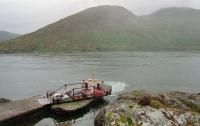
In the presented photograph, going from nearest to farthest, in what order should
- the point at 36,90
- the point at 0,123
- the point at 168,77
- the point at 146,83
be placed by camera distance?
the point at 0,123, the point at 36,90, the point at 146,83, the point at 168,77

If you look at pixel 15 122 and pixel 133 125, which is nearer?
pixel 133 125

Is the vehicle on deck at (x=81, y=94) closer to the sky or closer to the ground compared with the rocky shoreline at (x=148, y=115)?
closer to the ground

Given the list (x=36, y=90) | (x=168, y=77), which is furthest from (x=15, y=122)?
(x=168, y=77)

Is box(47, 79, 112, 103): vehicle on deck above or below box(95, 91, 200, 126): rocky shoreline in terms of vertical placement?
below

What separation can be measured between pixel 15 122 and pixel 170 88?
47394 millimetres

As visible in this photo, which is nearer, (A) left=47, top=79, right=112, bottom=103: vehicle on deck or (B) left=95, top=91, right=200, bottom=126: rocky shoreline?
(B) left=95, top=91, right=200, bottom=126: rocky shoreline

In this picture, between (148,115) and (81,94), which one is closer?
(148,115)

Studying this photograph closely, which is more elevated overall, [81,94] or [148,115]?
[148,115]

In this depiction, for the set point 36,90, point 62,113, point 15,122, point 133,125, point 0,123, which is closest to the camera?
point 133,125

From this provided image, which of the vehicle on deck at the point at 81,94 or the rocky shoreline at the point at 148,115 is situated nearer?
the rocky shoreline at the point at 148,115

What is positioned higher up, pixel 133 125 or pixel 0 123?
pixel 133 125

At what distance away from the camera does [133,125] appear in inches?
1325

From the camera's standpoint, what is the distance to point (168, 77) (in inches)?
4193

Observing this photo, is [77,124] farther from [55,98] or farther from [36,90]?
[36,90]
